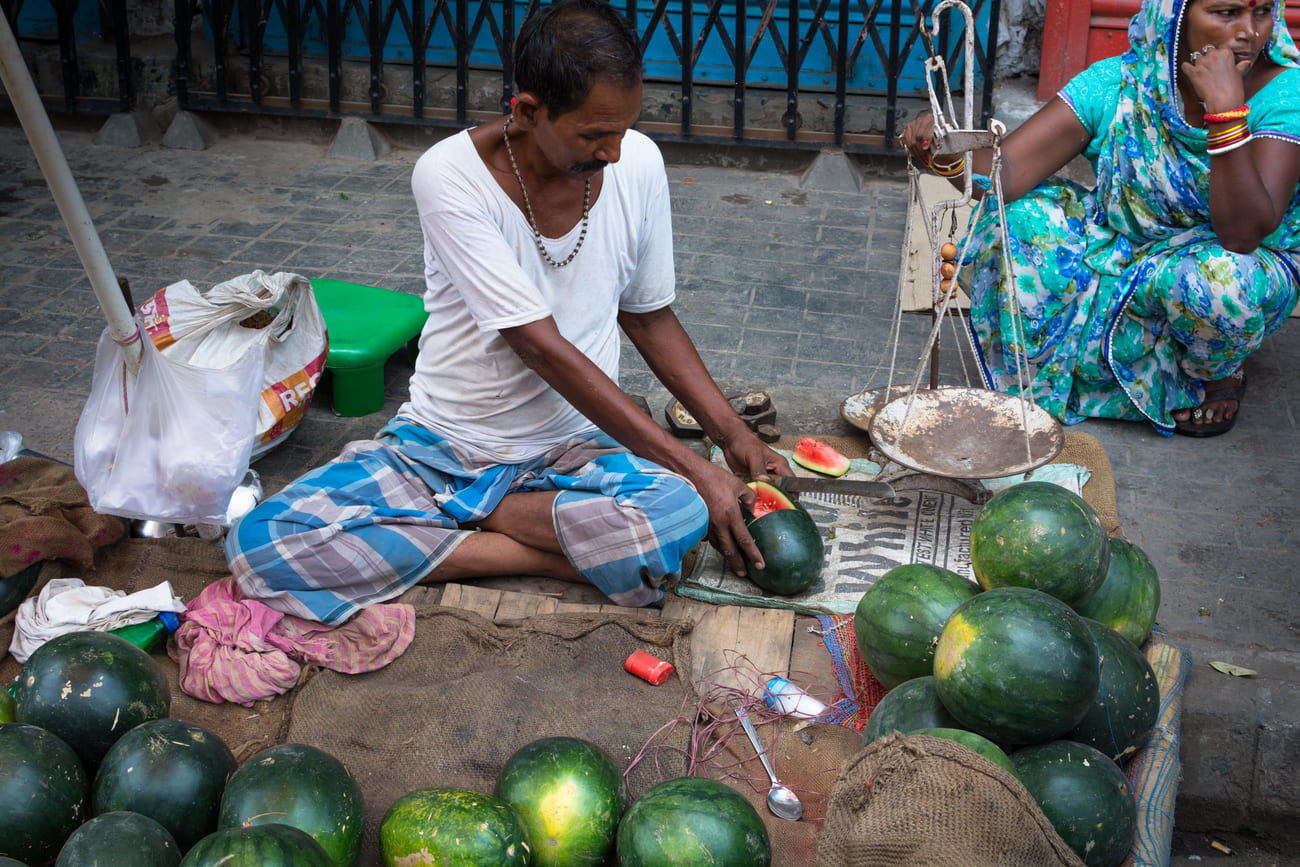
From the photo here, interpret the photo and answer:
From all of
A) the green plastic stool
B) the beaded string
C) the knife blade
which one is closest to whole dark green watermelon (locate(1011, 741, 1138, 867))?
the knife blade

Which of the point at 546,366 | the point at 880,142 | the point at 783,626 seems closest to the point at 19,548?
the point at 546,366

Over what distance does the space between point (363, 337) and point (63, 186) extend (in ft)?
4.51

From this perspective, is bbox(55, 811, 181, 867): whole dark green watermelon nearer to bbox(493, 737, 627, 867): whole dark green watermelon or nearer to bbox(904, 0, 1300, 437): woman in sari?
bbox(493, 737, 627, 867): whole dark green watermelon

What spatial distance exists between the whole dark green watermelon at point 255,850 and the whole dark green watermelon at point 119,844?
0.07 meters

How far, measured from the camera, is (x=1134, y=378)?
151 inches

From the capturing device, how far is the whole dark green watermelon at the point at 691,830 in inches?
71.3

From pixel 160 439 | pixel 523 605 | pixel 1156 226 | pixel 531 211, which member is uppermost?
pixel 531 211

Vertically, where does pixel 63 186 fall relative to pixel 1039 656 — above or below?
above

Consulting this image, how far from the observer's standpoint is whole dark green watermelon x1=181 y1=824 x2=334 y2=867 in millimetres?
1617

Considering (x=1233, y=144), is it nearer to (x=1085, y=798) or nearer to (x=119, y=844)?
(x=1085, y=798)

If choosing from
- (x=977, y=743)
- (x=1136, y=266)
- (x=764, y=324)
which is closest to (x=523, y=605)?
(x=977, y=743)

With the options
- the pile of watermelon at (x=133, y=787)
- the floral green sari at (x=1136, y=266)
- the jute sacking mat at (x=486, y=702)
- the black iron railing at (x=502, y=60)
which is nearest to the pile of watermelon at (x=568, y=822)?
the pile of watermelon at (x=133, y=787)

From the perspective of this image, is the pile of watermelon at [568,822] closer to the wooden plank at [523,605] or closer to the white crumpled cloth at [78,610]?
the wooden plank at [523,605]

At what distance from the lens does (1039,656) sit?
6.28 ft
